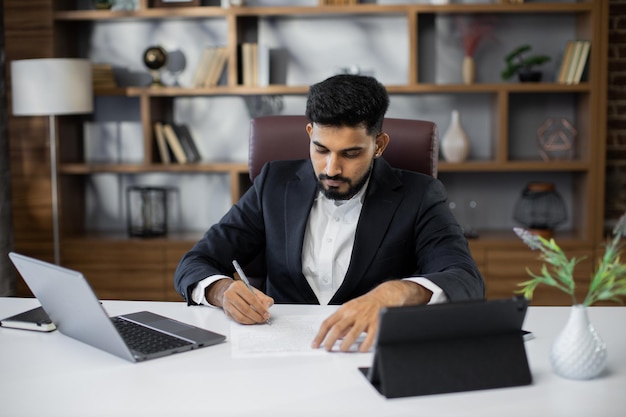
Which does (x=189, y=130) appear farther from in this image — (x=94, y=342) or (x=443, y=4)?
(x=94, y=342)

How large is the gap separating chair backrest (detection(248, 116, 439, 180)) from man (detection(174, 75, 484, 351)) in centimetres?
9

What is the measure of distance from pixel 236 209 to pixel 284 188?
15 centimetres

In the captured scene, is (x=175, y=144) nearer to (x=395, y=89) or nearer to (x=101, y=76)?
(x=101, y=76)

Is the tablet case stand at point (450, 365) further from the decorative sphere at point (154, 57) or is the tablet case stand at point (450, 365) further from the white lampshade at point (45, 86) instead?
the decorative sphere at point (154, 57)

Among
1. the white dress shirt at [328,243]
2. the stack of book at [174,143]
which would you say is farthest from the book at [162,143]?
the white dress shirt at [328,243]

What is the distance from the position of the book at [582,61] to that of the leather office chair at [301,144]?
5.71 feet

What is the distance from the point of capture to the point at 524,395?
4.34ft

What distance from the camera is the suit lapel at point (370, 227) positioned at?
2.16m

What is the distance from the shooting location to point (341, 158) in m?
2.04

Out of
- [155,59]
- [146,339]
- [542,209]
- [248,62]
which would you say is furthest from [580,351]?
[155,59]

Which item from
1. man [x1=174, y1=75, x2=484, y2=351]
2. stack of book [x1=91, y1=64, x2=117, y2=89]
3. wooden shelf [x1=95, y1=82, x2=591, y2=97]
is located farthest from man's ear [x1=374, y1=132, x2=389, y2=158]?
stack of book [x1=91, y1=64, x2=117, y2=89]

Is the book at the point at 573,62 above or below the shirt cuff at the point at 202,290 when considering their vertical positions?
above

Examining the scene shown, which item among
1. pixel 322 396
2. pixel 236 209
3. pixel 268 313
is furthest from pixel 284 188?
→ pixel 322 396

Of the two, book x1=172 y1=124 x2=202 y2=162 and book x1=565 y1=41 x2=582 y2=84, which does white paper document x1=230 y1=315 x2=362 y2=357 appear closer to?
book x1=172 y1=124 x2=202 y2=162
